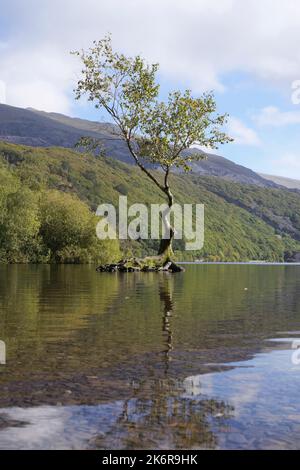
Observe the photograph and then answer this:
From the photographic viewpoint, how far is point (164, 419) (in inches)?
277

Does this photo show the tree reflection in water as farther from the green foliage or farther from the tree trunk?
the green foliage

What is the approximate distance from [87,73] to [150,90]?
7831 mm

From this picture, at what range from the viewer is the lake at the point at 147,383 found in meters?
6.48

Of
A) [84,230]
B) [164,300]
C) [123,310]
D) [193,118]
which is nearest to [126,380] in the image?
[123,310]

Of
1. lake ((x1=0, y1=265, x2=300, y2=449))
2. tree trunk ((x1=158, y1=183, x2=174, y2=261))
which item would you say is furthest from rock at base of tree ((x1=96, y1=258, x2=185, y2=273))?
lake ((x1=0, y1=265, x2=300, y2=449))

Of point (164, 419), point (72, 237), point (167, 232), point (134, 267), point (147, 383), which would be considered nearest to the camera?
point (164, 419)

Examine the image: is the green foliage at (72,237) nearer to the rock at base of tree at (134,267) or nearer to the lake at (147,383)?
the rock at base of tree at (134,267)

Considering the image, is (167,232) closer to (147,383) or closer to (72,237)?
(72,237)

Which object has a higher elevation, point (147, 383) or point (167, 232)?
point (167, 232)

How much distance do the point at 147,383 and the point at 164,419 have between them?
2.03 metres

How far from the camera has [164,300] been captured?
26.0 metres

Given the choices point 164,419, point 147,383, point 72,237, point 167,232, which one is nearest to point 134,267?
point 167,232
